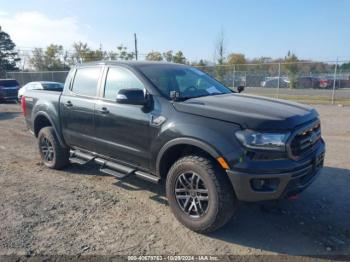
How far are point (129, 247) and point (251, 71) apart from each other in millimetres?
24453

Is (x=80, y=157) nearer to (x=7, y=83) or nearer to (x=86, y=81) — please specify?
(x=86, y=81)

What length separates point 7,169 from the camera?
6133 millimetres

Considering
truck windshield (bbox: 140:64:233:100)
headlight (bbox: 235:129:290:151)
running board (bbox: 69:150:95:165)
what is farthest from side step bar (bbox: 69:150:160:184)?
headlight (bbox: 235:129:290:151)

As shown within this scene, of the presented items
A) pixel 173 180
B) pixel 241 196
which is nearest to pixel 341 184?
pixel 241 196

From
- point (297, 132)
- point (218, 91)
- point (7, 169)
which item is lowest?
point (7, 169)

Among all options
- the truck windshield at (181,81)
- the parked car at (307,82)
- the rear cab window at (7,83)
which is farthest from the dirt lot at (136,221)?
the parked car at (307,82)

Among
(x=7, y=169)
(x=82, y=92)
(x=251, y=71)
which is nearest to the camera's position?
(x=82, y=92)

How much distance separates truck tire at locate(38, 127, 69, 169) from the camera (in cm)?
582

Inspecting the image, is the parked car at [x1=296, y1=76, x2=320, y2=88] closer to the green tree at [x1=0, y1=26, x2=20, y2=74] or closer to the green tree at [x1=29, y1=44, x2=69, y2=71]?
the green tree at [x1=29, y1=44, x2=69, y2=71]

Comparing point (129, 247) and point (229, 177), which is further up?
point (229, 177)

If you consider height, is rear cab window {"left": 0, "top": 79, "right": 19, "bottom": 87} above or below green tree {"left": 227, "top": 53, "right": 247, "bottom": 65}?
below

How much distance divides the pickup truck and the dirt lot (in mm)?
358

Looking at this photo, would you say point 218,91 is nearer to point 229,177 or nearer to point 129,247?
point 229,177

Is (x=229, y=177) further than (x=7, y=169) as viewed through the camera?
No
